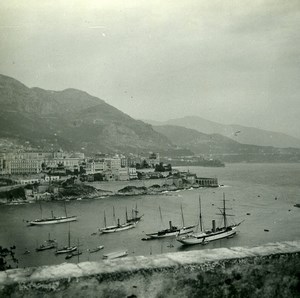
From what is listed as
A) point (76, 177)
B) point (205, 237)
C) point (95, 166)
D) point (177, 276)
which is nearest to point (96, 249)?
point (205, 237)

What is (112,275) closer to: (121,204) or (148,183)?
(121,204)

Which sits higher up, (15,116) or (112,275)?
(15,116)

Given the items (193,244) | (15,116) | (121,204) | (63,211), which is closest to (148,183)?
(121,204)

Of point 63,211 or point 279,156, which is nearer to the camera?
point 63,211

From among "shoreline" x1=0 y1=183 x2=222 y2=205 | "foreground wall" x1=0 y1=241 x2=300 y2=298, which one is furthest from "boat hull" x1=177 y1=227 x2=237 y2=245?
"foreground wall" x1=0 y1=241 x2=300 y2=298

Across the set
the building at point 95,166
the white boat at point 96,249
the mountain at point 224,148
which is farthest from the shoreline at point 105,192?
the mountain at point 224,148

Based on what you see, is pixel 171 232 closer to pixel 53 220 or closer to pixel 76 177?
pixel 53 220
